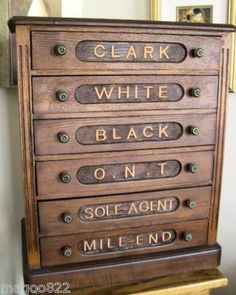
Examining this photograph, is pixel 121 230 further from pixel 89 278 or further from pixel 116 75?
pixel 116 75

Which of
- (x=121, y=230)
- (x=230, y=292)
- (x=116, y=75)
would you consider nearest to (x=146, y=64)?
(x=116, y=75)

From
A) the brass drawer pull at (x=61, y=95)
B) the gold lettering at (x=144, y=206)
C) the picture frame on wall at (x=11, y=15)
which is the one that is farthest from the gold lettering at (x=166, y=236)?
the picture frame on wall at (x=11, y=15)

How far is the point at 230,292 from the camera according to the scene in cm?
154

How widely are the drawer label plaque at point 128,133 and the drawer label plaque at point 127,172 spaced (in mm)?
75

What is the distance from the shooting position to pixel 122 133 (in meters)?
0.97

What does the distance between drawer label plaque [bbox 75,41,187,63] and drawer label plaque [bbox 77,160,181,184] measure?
0.30 m

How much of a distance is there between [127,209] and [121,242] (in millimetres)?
107

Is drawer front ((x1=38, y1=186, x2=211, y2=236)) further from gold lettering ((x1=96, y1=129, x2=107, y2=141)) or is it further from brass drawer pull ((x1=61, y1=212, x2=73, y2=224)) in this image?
gold lettering ((x1=96, y1=129, x2=107, y2=141))

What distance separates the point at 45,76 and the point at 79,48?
0.38 feet

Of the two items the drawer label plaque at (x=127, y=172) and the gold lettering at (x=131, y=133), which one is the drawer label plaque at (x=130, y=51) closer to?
the gold lettering at (x=131, y=133)

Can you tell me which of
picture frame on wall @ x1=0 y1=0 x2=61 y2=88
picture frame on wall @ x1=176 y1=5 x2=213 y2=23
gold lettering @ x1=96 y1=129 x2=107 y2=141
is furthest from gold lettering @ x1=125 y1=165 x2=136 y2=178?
picture frame on wall @ x1=176 y1=5 x2=213 y2=23

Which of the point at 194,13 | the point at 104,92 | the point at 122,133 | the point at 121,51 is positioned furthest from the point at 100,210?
the point at 194,13

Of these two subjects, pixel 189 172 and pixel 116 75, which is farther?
pixel 189 172

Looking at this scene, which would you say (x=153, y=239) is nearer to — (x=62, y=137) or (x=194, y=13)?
(x=62, y=137)
